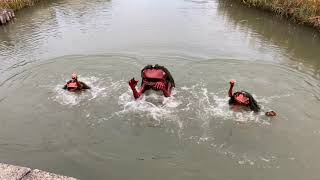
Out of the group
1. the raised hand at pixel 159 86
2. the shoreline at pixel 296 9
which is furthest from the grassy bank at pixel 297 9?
the raised hand at pixel 159 86

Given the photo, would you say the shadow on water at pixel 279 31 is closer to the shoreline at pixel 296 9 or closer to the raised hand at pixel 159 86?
the shoreline at pixel 296 9

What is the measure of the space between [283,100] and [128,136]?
4.30 metres

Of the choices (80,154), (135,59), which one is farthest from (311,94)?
(80,154)

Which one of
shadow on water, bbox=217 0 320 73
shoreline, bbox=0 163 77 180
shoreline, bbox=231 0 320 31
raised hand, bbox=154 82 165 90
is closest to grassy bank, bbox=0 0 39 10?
shadow on water, bbox=217 0 320 73

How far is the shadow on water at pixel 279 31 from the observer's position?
14064 millimetres

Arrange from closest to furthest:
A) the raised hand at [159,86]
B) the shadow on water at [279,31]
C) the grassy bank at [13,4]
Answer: the raised hand at [159,86], the shadow on water at [279,31], the grassy bank at [13,4]

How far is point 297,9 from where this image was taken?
16.8m

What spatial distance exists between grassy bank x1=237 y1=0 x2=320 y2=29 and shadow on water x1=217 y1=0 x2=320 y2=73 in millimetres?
264

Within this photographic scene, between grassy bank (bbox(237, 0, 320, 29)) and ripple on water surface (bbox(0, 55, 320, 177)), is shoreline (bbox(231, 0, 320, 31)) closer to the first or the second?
grassy bank (bbox(237, 0, 320, 29))

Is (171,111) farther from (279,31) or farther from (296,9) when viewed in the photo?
(296,9)

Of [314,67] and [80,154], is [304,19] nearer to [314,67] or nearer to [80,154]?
[314,67]

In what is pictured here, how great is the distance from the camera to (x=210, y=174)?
750 cm

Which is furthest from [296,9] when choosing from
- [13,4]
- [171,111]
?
[13,4]

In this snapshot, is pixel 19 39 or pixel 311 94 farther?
pixel 19 39
